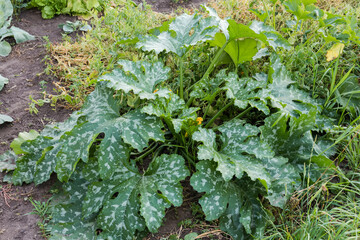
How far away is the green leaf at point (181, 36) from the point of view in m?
2.73

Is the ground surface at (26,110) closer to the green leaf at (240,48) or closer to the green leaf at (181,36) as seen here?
the green leaf at (181,36)

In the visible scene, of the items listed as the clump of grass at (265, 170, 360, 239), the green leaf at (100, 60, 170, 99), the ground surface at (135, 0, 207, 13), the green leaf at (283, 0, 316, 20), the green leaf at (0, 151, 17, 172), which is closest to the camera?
the clump of grass at (265, 170, 360, 239)

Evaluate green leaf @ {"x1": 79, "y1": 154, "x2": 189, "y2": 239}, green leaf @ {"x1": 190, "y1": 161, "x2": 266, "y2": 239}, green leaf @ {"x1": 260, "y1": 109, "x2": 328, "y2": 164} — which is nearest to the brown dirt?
green leaf @ {"x1": 79, "y1": 154, "x2": 189, "y2": 239}

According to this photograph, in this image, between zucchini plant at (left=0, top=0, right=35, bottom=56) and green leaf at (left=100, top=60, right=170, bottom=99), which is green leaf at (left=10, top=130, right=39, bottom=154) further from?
zucchini plant at (left=0, top=0, right=35, bottom=56)

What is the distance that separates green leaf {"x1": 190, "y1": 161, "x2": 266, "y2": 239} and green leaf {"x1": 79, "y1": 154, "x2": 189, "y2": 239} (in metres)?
0.16

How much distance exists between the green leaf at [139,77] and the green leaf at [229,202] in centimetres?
72

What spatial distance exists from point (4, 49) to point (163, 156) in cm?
259

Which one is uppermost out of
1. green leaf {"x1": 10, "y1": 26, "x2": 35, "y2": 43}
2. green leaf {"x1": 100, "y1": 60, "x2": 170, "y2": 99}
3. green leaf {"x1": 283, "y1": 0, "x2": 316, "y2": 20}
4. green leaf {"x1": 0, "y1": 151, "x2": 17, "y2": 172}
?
green leaf {"x1": 283, "y1": 0, "x2": 316, "y2": 20}

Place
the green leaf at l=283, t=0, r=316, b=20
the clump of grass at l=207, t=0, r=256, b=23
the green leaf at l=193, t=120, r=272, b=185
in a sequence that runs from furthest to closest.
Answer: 1. the clump of grass at l=207, t=0, r=256, b=23
2. the green leaf at l=283, t=0, r=316, b=20
3. the green leaf at l=193, t=120, r=272, b=185

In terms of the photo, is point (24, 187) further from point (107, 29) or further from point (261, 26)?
point (261, 26)

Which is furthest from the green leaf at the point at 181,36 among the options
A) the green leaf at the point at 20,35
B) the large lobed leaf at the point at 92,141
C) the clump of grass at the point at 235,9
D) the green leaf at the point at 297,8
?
the green leaf at the point at 20,35

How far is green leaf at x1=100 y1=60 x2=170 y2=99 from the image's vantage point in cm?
243

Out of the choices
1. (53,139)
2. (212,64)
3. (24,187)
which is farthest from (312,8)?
(24,187)

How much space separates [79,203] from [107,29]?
2.28 metres
